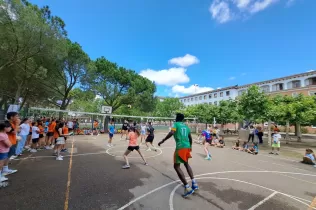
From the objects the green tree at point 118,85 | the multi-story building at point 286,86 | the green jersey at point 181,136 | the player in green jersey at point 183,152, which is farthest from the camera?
the multi-story building at point 286,86

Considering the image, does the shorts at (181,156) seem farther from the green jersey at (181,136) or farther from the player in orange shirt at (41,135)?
the player in orange shirt at (41,135)

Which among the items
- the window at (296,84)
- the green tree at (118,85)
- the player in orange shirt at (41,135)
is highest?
the window at (296,84)

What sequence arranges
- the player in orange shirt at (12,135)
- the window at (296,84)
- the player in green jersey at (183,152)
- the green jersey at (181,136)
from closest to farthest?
the player in green jersey at (183,152), the green jersey at (181,136), the player in orange shirt at (12,135), the window at (296,84)

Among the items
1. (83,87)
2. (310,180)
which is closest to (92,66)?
(83,87)

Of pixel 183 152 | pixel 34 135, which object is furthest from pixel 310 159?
pixel 34 135

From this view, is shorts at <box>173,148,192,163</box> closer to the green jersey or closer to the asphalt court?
the green jersey

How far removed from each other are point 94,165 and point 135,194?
→ 11.5 feet

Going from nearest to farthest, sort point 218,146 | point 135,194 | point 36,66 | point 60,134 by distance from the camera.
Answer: point 135,194 → point 60,134 → point 218,146 → point 36,66

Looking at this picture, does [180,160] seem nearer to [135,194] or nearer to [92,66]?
[135,194]

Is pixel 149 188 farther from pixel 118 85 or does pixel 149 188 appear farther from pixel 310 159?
pixel 118 85

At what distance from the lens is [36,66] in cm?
1645

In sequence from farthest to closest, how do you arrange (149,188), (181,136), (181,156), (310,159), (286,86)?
(286,86)
(310,159)
(149,188)
(181,136)
(181,156)

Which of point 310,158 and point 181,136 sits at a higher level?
point 181,136

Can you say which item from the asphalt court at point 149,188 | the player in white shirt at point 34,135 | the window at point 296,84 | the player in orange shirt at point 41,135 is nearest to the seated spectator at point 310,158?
the asphalt court at point 149,188
